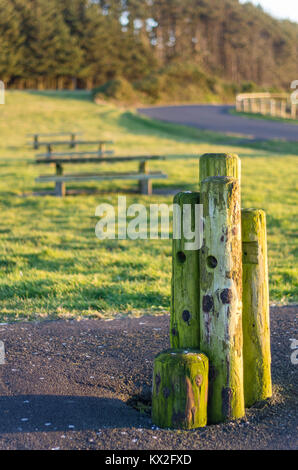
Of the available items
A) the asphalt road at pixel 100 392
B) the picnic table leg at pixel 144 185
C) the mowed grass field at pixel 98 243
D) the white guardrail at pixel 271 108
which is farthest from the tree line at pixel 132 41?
the asphalt road at pixel 100 392

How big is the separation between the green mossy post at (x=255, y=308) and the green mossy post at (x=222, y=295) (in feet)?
0.68

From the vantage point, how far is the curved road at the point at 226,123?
21697 millimetres

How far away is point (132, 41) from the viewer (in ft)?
216

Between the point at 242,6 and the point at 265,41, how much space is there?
6.48m

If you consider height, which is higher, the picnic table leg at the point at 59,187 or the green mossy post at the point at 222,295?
the picnic table leg at the point at 59,187

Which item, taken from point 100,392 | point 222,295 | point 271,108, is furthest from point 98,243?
point 271,108

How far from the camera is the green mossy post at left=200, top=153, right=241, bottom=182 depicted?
3.50m

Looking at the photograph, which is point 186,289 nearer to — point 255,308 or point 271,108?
point 255,308

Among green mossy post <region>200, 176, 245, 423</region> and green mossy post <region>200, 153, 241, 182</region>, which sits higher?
green mossy post <region>200, 153, 241, 182</region>

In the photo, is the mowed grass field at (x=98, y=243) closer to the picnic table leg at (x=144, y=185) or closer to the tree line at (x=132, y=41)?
the picnic table leg at (x=144, y=185)

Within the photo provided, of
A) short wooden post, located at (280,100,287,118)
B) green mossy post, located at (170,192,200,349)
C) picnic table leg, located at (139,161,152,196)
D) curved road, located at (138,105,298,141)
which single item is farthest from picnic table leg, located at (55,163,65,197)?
short wooden post, located at (280,100,287,118)

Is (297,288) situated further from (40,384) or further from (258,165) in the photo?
(258,165)

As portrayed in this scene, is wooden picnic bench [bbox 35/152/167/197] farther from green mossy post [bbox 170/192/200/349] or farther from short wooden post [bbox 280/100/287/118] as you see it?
short wooden post [bbox 280/100/287/118]

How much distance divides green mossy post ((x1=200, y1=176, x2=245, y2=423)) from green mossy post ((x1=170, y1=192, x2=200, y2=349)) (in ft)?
0.35
